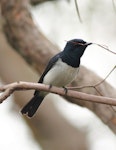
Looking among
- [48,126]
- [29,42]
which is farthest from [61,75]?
[48,126]

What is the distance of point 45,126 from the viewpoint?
5.16 metres

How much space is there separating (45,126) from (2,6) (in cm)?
108

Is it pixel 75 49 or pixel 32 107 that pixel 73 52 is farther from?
pixel 32 107

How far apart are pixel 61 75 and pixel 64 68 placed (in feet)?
0.19

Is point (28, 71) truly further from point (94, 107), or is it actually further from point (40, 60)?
point (94, 107)

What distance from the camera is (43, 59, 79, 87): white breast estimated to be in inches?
162

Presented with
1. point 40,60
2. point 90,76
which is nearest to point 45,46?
point 40,60

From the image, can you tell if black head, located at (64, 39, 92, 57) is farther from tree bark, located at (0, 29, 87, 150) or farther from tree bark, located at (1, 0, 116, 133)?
tree bark, located at (0, 29, 87, 150)

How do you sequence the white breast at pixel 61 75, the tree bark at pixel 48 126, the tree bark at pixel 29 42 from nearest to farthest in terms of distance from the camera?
the white breast at pixel 61 75
the tree bark at pixel 29 42
the tree bark at pixel 48 126

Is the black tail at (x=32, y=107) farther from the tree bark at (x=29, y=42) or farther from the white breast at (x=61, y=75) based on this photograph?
the tree bark at (x=29, y=42)

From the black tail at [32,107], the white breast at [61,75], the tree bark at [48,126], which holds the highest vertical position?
the white breast at [61,75]

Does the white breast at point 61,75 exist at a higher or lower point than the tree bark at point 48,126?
higher

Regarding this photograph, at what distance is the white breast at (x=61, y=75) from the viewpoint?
4.11 metres

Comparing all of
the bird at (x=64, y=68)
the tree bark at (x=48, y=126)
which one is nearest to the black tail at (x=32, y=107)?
the bird at (x=64, y=68)
